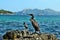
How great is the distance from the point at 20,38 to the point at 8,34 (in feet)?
2.79

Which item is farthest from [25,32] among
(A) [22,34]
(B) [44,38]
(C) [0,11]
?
(C) [0,11]

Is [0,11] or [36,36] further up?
[36,36]

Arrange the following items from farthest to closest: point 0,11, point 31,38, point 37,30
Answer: point 0,11, point 37,30, point 31,38

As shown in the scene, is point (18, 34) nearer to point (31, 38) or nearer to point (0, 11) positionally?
point (31, 38)

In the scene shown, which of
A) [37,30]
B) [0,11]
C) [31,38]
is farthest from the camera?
[0,11]

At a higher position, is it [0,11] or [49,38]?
[49,38]

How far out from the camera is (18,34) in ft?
46.2

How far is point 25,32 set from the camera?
1422 cm

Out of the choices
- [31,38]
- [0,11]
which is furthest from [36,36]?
[0,11]

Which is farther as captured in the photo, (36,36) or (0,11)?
(0,11)

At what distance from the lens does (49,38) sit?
14.2 m

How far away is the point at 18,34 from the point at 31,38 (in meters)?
0.89

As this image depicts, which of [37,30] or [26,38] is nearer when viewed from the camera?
[26,38]

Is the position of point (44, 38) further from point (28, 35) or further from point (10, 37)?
point (10, 37)
